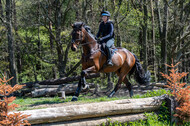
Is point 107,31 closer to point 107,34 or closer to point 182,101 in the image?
point 107,34

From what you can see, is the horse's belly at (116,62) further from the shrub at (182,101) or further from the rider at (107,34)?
the shrub at (182,101)

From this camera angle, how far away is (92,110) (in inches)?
213

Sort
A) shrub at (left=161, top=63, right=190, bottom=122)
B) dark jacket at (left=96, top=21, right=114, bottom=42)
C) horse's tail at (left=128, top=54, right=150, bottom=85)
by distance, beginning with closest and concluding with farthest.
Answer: shrub at (left=161, top=63, right=190, bottom=122) < dark jacket at (left=96, top=21, right=114, bottom=42) < horse's tail at (left=128, top=54, right=150, bottom=85)

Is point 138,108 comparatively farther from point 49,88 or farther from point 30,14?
point 30,14

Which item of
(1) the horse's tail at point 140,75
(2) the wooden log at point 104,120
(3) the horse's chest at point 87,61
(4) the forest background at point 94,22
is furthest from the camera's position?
(4) the forest background at point 94,22

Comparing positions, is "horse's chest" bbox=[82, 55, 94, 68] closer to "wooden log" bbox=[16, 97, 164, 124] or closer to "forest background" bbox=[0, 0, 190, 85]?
"wooden log" bbox=[16, 97, 164, 124]

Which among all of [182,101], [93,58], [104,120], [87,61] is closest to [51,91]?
[87,61]

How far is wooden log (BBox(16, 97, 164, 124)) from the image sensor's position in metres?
4.84

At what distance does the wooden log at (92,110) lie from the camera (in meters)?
4.84

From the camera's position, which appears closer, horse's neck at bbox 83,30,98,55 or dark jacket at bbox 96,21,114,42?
horse's neck at bbox 83,30,98,55

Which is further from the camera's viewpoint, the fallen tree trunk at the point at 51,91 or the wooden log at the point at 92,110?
the fallen tree trunk at the point at 51,91

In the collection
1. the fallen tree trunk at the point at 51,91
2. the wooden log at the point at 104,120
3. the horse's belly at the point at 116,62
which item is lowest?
the fallen tree trunk at the point at 51,91

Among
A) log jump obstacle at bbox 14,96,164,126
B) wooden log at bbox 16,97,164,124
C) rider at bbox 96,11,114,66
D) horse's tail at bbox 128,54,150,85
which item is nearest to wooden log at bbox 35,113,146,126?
log jump obstacle at bbox 14,96,164,126

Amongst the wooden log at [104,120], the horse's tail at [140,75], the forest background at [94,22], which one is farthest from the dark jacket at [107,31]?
the forest background at [94,22]
